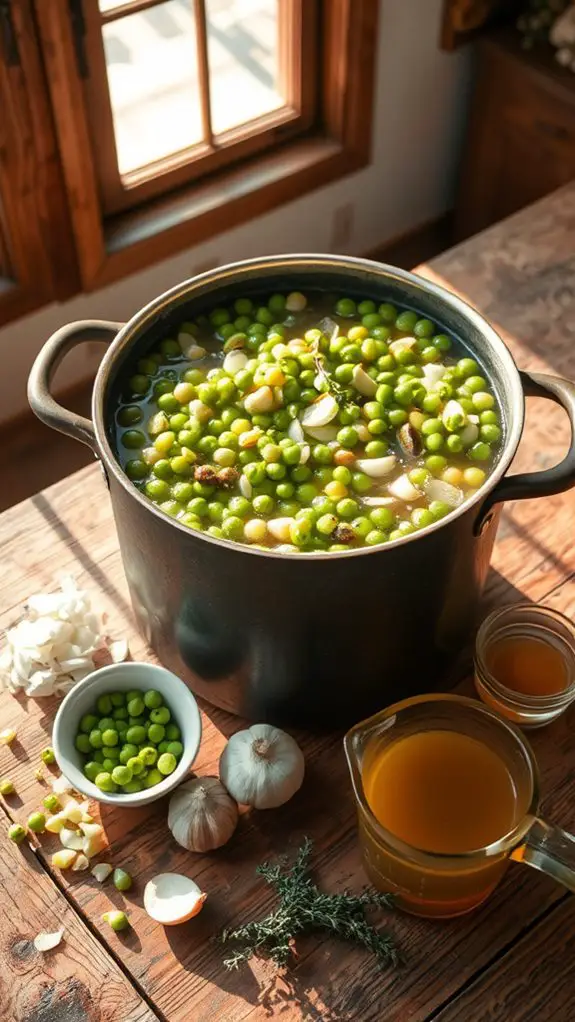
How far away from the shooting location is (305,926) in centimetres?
116

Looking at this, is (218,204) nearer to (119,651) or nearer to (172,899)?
(119,651)

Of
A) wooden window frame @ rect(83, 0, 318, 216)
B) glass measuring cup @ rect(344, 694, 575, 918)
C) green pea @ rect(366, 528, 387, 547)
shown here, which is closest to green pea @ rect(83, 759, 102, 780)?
glass measuring cup @ rect(344, 694, 575, 918)

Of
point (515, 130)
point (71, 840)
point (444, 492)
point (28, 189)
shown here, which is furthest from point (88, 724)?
point (515, 130)

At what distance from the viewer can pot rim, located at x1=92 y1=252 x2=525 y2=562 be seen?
1.04 metres

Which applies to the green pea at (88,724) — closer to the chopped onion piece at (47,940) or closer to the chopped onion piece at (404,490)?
the chopped onion piece at (47,940)

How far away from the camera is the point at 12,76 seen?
1.91 meters

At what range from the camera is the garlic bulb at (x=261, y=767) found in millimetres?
1217

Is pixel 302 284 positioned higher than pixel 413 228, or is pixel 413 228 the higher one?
pixel 302 284

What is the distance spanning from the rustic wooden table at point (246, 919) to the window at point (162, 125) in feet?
3.24

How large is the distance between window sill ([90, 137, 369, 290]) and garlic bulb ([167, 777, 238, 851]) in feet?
4.57

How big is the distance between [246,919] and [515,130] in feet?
6.72

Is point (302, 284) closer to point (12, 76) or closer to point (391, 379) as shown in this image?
point (391, 379)

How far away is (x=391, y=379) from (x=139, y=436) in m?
0.32

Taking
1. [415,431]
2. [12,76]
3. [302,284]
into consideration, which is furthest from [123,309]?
[415,431]
